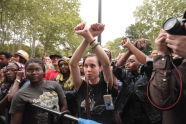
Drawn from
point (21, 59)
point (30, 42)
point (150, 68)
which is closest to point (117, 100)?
point (150, 68)

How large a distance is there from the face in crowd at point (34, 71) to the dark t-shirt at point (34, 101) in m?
0.08

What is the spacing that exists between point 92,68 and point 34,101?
72 cm

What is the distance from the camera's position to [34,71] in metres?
2.93

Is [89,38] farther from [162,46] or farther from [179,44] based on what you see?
[179,44]

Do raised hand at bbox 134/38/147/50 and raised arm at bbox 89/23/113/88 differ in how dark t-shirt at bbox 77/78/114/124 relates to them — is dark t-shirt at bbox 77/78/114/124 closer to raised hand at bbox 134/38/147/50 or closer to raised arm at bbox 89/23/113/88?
raised arm at bbox 89/23/113/88

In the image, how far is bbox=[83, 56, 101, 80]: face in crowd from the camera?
2.57m

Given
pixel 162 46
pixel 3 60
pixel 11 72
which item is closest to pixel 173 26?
pixel 162 46

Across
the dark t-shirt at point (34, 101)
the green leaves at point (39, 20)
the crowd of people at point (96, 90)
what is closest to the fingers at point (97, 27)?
the crowd of people at point (96, 90)

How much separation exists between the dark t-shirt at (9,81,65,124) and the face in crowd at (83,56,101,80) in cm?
51

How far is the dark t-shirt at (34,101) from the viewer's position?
2.59 metres

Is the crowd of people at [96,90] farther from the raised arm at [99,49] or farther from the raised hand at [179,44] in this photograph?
the raised hand at [179,44]

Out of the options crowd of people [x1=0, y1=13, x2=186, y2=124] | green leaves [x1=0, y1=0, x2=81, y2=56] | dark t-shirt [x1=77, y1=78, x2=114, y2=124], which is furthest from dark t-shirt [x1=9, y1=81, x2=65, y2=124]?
green leaves [x1=0, y1=0, x2=81, y2=56]

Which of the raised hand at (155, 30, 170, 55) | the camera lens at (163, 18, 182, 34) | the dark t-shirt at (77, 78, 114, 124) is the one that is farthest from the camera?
the dark t-shirt at (77, 78, 114, 124)

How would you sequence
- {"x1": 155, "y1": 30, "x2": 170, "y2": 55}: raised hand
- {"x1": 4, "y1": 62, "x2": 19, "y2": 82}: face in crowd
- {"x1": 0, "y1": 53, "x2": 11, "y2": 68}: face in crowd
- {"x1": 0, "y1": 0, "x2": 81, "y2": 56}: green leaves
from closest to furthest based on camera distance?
Answer: {"x1": 155, "y1": 30, "x2": 170, "y2": 55}: raised hand
{"x1": 4, "y1": 62, "x2": 19, "y2": 82}: face in crowd
{"x1": 0, "y1": 53, "x2": 11, "y2": 68}: face in crowd
{"x1": 0, "y1": 0, "x2": 81, "y2": 56}: green leaves
